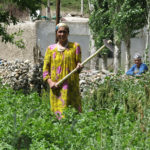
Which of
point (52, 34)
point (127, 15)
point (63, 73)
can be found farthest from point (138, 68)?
point (52, 34)

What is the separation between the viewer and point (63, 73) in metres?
5.78

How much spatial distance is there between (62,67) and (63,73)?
83mm

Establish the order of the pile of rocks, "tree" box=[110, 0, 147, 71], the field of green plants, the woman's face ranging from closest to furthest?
the field of green plants, the woman's face, the pile of rocks, "tree" box=[110, 0, 147, 71]

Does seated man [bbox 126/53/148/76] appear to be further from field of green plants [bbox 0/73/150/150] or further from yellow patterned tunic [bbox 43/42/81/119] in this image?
field of green plants [bbox 0/73/150/150]

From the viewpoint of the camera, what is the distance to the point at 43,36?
71.7ft

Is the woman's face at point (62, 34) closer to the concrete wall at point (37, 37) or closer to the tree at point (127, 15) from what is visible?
the tree at point (127, 15)

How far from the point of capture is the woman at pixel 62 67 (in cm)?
574

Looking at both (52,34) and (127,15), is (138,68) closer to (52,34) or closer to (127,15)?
(127,15)

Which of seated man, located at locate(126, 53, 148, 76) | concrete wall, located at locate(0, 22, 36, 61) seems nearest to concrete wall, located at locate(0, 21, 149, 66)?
concrete wall, located at locate(0, 22, 36, 61)

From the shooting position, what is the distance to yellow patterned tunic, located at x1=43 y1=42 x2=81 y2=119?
18.9ft

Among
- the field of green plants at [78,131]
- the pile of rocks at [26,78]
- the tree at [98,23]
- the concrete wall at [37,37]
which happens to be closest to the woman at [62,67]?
the field of green plants at [78,131]

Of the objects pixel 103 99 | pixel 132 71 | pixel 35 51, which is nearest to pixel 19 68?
pixel 35 51

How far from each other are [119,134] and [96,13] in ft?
49.2

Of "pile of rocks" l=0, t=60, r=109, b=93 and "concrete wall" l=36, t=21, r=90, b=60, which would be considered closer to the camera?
"pile of rocks" l=0, t=60, r=109, b=93
